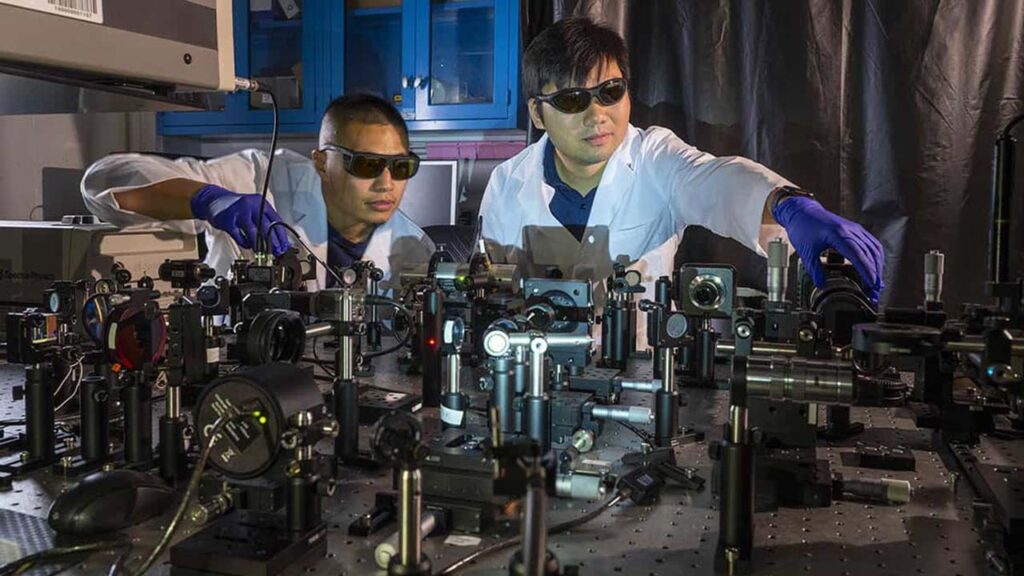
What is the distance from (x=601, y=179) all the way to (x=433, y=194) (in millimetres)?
777

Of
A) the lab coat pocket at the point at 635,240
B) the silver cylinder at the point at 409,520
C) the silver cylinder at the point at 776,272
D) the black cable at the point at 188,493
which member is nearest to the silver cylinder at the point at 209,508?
the black cable at the point at 188,493

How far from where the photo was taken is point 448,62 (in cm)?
332

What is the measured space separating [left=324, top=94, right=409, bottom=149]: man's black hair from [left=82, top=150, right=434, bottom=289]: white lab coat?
0.25 metres

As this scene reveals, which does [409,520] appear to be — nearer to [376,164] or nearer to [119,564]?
[119,564]

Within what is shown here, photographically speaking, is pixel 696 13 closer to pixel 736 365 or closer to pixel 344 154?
pixel 344 154

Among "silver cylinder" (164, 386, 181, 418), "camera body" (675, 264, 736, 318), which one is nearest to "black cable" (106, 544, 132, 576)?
"silver cylinder" (164, 386, 181, 418)

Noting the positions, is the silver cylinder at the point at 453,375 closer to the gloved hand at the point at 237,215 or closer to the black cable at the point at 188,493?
the black cable at the point at 188,493

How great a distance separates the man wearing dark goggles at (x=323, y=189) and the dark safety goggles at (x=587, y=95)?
0.64 metres

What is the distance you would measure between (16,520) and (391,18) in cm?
271

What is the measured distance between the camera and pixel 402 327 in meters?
2.42

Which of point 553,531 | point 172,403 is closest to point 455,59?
point 172,403

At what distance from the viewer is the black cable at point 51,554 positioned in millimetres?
1003

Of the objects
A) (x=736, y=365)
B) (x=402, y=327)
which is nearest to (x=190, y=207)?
(x=402, y=327)

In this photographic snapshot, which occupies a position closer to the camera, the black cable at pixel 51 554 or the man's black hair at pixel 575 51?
the black cable at pixel 51 554
